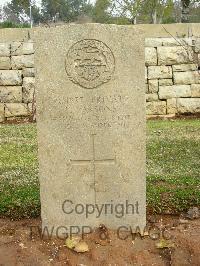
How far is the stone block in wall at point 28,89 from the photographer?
8867mm

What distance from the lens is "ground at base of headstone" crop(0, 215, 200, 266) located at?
3.31 metres

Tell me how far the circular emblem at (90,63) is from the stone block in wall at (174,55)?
6078mm

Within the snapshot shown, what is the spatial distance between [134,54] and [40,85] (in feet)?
2.41

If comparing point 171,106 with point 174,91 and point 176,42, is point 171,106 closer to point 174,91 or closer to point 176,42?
point 174,91

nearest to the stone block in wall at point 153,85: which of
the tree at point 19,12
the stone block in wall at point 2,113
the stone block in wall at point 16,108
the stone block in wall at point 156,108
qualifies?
the stone block in wall at point 156,108

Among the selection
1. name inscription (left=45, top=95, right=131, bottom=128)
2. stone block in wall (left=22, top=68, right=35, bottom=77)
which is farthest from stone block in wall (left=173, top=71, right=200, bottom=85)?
name inscription (left=45, top=95, right=131, bottom=128)

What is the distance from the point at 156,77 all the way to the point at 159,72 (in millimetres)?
121

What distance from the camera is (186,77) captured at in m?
9.27

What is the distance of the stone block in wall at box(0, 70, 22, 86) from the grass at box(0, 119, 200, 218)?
4.84 ft

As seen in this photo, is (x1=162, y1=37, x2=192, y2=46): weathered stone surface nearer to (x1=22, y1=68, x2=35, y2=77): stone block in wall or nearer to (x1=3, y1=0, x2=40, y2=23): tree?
(x1=22, y1=68, x2=35, y2=77): stone block in wall

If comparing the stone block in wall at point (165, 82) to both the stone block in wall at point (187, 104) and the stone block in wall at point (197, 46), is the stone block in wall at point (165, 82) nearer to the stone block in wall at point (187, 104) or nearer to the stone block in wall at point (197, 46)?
the stone block in wall at point (187, 104)

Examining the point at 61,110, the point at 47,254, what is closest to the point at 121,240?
the point at 47,254

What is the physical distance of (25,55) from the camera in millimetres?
8898

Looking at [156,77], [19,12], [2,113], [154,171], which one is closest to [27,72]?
[2,113]
